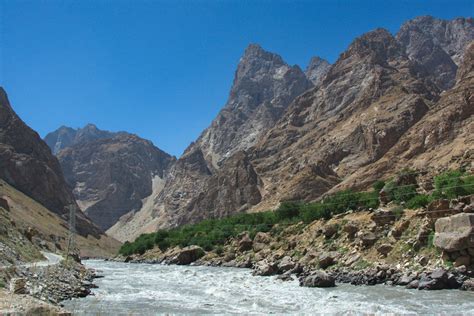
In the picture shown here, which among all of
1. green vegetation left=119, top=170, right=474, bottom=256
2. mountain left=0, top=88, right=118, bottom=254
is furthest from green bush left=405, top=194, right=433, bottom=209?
mountain left=0, top=88, right=118, bottom=254

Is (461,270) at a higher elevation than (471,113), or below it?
below

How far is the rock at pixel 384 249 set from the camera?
1367 inches

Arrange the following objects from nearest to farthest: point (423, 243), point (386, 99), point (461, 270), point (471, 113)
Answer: point (461, 270) < point (423, 243) < point (471, 113) < point (386, 99)

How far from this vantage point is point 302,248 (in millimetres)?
47562

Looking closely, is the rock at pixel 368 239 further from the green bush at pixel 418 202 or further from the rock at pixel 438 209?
the rock at pixel 438 209

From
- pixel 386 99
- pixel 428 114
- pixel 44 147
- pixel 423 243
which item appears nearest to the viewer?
pixel 423 243

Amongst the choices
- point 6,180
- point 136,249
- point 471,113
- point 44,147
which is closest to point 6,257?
point 136,249

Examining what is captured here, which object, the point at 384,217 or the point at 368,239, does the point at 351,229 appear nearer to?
the point at 384,217

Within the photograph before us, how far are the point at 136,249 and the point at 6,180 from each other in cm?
7440

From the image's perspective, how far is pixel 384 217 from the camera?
131 ft

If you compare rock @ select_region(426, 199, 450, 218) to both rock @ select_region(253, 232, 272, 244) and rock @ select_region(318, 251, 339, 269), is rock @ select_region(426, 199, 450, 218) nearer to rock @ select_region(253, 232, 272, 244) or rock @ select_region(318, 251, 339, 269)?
rock @ select_region(318, 251, 339, 269)

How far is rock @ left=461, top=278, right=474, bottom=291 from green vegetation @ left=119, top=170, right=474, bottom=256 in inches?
518

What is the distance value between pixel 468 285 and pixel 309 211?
33.9 meters

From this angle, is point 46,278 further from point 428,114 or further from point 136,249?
point 428,114
